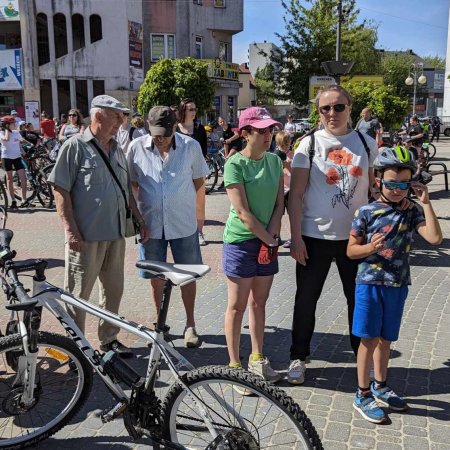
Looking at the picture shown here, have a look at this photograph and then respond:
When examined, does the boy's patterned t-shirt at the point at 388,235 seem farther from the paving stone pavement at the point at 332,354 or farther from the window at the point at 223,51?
the window at the point at 223,51

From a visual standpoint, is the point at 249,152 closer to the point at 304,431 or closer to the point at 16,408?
the point at 304,431

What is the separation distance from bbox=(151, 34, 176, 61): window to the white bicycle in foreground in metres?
32.1

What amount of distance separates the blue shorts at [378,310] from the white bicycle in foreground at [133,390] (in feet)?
2.89

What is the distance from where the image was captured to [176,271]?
2686 mm

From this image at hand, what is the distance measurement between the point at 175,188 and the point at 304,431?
7.29ft

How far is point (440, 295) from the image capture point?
5.67m

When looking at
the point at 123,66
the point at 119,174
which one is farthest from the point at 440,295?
the point at 123,66

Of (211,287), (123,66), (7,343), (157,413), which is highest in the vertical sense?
(123,66)

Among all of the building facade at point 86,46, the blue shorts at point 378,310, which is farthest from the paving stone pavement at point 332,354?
the building facade at point 86,46

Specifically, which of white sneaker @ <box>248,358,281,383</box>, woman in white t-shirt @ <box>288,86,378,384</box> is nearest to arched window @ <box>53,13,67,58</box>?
woman in white t-shirt @ <box>288,86,378,384</box>

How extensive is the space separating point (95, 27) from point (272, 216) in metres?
31.4

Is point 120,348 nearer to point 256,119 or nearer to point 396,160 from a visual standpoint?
point 256,119

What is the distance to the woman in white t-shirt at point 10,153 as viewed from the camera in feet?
36.4

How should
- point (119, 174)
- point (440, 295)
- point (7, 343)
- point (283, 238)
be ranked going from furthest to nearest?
1. point (283, 238)
2. point (440, 295)
3. point (119, 174)
4. point (7, 343)
